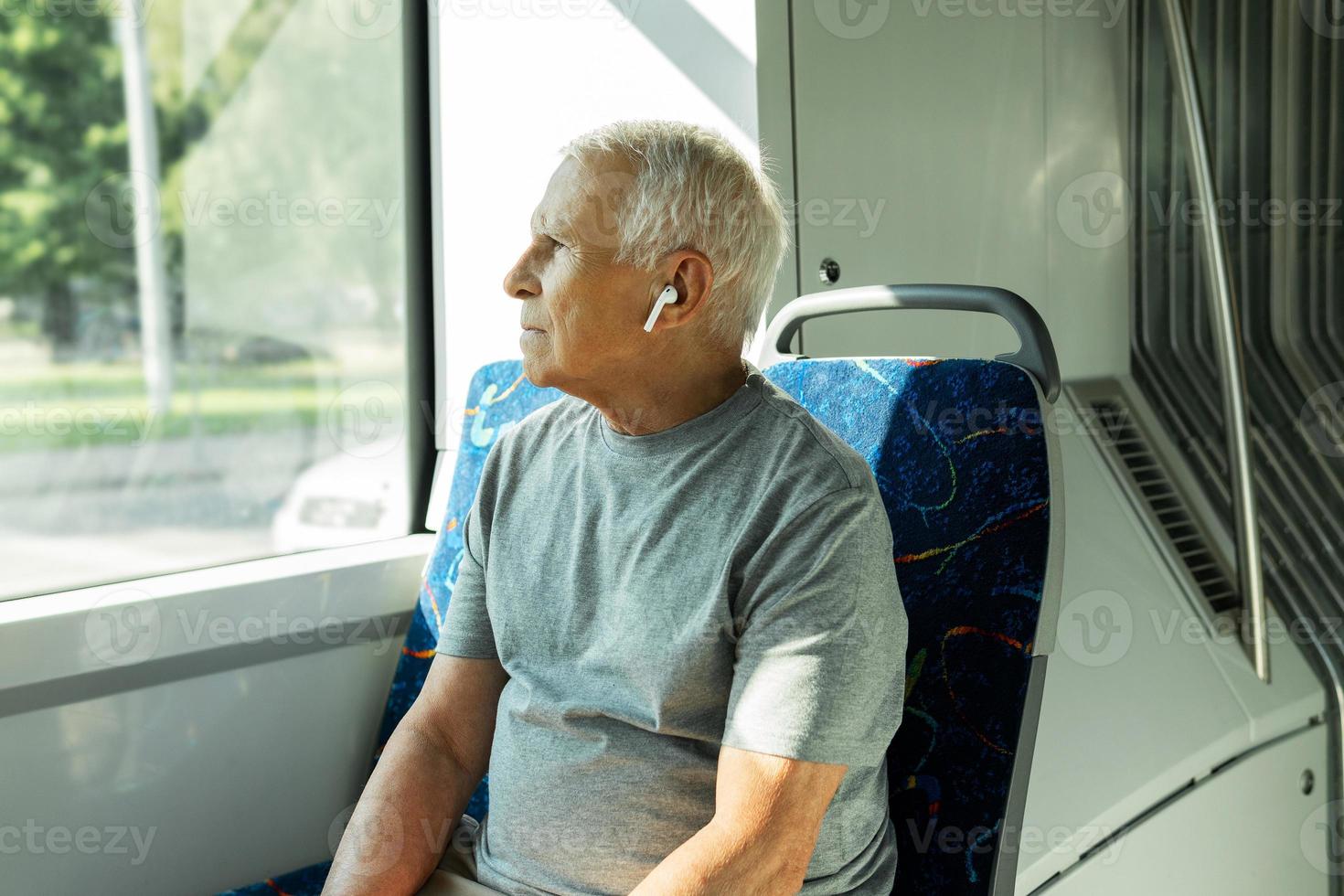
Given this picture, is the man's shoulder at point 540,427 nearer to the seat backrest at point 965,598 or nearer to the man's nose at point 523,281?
the man's nose at point 523,281

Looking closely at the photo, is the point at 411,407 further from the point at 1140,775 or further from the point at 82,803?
the point at 1140,775

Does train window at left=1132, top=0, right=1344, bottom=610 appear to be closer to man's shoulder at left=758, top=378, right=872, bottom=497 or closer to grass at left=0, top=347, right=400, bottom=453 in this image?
man's shoulder at left=758, top=378, right=872, bottom=497

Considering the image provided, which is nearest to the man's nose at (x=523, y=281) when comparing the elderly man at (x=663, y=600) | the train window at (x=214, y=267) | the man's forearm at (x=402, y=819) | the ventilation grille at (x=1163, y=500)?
the elderly man at (x=663, y=600)

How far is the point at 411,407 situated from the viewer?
2240mm

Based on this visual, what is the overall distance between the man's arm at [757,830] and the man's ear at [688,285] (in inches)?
17.1

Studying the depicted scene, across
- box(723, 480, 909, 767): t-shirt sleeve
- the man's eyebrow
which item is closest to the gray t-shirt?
box(723, 480, 909, 767): t-shirt sleeve

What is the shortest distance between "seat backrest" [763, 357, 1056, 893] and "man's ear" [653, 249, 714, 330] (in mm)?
280

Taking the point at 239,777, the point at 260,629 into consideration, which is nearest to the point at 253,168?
the point at 260,629

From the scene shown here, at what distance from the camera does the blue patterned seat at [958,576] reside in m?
1.17

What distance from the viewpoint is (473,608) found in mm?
1319

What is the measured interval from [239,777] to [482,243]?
1005 mm

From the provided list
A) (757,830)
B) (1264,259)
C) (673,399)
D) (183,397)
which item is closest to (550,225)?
(673,399)

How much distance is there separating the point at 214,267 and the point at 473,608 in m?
1.30

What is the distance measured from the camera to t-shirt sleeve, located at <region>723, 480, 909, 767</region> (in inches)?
38.3
